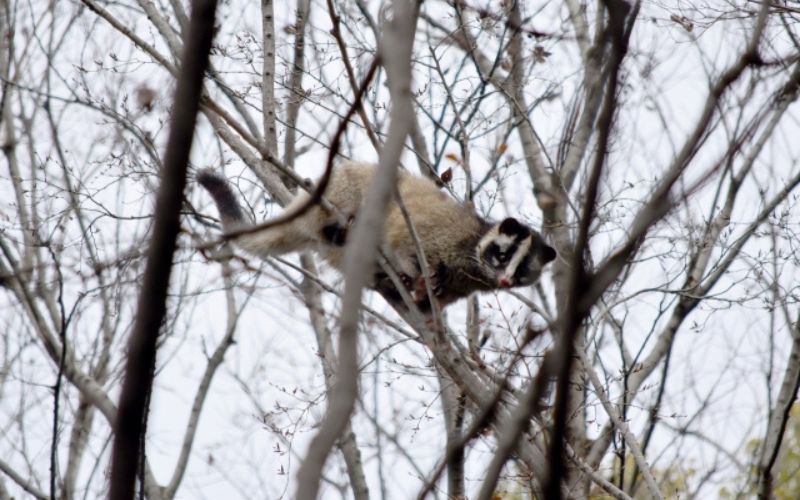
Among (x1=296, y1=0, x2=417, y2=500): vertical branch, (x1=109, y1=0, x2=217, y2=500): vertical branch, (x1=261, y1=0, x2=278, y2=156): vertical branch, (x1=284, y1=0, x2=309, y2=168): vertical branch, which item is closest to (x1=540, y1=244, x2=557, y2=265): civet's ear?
(x1=284, y1=0, x2=309, y2=168): vertical branch

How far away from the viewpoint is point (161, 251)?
1.13 meters

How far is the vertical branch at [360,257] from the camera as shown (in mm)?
1085

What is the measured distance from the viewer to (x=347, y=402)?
1.08 metres

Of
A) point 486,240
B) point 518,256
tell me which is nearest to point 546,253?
point 518,256

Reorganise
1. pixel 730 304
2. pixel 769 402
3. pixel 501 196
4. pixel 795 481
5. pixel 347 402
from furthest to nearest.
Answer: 1. pixel 795 481
2. pixel 769 402
3. pixel 501 196
4. pixel 730 304
5. pixel 347 402

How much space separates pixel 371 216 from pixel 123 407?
37 centimetres

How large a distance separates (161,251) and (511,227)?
20.0ft

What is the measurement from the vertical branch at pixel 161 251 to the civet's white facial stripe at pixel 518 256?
229 inches

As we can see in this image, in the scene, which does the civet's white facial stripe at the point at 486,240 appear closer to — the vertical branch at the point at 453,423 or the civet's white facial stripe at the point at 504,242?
the civet's white facial stripe at the point at 504,242

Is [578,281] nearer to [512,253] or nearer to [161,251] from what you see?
[161,251]

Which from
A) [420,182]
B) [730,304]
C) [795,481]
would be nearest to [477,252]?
[420,182]

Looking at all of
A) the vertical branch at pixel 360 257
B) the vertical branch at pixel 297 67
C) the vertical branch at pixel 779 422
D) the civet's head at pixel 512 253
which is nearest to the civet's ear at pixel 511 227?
the civet's head at pixel 512 253

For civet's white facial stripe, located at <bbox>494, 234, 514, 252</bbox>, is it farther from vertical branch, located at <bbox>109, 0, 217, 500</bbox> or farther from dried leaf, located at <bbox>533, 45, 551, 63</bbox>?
vertical branch, located at <bbox>109, 0, 217, 500</bbox>

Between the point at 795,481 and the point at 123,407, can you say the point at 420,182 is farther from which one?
the point at 795,481
